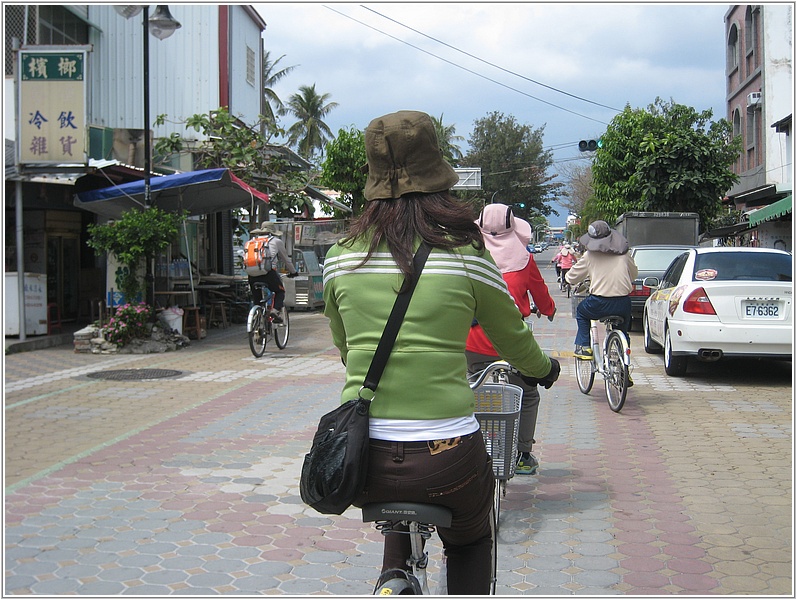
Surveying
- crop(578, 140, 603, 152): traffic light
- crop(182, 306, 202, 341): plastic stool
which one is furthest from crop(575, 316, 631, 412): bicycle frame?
crop(578, 140, 603, 152): traffic light

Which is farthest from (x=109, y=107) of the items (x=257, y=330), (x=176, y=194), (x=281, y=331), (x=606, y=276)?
(x=606, y=276)

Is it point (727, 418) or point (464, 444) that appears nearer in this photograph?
point (464, 444)

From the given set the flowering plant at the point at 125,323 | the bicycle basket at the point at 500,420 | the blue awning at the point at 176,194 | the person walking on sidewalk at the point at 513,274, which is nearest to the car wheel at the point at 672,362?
the person walking on sidewalk at the point at 513,274

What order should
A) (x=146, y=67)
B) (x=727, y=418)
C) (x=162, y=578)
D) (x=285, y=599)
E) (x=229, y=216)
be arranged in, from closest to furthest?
(x=285, y=599)
(x=162, y=578)
(x=727, y=418)
(x=146, y=67)
(x=229, y=216)

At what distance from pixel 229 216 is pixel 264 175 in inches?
133

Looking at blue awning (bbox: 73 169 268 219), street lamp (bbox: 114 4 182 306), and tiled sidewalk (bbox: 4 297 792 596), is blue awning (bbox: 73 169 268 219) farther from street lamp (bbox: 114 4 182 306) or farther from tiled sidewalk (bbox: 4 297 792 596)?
tiled sidewalk (bbox: 4 297 792 596)

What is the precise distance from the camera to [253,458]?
254 inches

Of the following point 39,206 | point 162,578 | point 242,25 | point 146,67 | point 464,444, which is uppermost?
point 242,25

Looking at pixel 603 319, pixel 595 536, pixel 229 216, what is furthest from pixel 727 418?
pixel 229 216

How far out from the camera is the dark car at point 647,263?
1597 centimetres

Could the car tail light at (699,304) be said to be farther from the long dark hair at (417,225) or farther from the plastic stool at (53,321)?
the plastic stool at (53,321)

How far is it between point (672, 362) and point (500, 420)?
7317mm

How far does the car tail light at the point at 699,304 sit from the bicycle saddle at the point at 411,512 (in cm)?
810

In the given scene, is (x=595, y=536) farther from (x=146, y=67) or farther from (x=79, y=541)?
(x=146, y=67)
